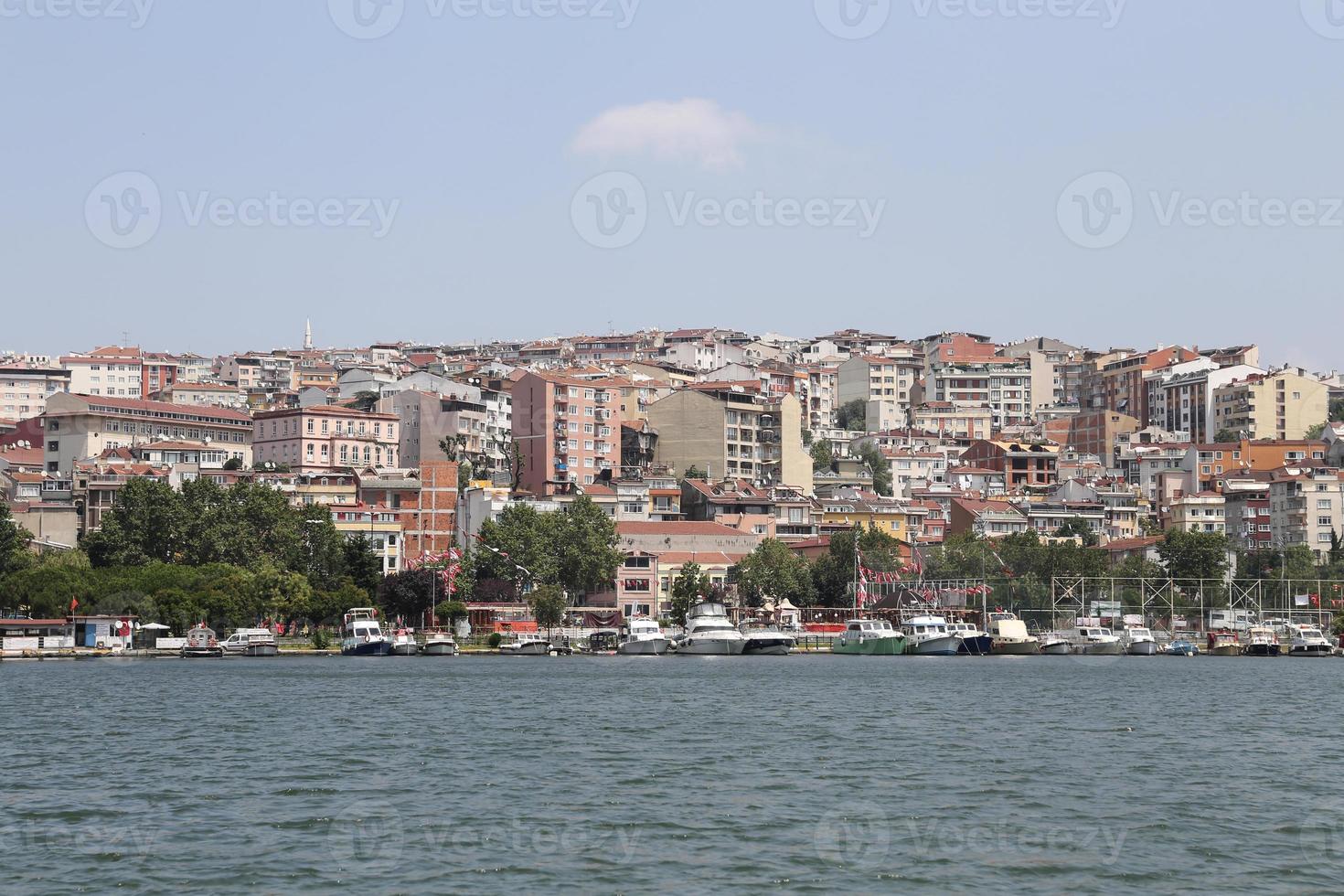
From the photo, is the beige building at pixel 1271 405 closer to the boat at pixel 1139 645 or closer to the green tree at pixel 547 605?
the boat at pixel 1139 645

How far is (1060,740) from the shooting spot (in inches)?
1496

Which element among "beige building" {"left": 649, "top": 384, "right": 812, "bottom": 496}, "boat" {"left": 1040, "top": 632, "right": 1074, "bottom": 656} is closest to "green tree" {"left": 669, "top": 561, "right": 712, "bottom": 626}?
"boat" {"left": 1040, "top": 632, "right": 1074, "bottom": 656}

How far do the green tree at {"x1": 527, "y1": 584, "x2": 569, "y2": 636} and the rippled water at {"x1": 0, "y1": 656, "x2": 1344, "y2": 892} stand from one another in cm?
4146

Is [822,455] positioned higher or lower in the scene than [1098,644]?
higher

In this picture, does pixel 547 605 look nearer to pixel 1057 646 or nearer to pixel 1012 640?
pixel 1012 640

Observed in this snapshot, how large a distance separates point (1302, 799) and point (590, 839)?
461 inches

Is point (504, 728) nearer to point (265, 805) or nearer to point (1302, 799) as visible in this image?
point (265, 805)

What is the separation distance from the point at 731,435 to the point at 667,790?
355 ft

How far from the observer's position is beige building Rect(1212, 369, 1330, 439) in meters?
162

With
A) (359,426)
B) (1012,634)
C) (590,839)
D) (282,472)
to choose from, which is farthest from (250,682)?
(359,426)

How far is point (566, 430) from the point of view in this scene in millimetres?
132125

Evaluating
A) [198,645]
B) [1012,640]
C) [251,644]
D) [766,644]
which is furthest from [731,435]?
[198,645]

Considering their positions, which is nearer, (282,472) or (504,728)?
(504,728)

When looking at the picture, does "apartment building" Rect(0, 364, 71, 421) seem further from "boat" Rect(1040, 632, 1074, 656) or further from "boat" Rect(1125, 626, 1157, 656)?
"boat" Rect(1125, 626, 1157, 656)
